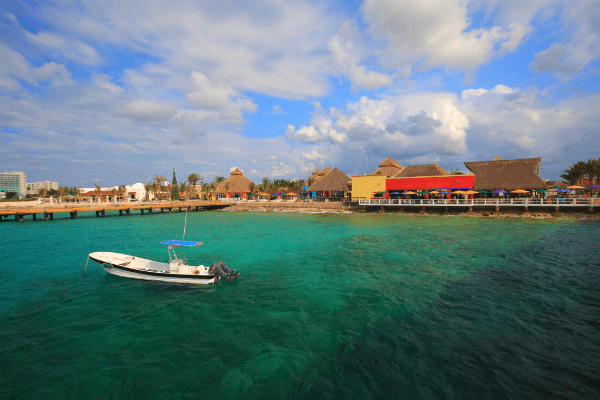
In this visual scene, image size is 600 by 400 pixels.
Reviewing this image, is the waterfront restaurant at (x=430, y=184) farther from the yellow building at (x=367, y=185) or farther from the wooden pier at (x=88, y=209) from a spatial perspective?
the wooden pier at (x=88, y=209)

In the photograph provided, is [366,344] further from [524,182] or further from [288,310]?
[524,182]

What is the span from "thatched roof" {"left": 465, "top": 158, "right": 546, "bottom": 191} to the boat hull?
4703 cm

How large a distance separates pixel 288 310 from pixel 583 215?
43.5 metres

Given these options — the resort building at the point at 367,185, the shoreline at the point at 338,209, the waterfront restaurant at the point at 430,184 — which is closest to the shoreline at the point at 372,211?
the shoreline at the point at 338,209

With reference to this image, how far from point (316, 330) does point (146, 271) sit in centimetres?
920

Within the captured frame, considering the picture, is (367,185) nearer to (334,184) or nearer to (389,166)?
(334,184)

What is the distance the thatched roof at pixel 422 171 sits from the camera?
52125mm

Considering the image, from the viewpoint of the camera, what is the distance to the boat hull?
13.1m

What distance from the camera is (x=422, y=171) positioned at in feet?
173

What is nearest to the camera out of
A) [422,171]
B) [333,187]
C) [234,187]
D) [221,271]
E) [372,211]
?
[221,271]

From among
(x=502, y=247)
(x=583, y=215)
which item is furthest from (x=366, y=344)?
(x=583, y=215)

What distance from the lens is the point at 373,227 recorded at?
31453 millimetres

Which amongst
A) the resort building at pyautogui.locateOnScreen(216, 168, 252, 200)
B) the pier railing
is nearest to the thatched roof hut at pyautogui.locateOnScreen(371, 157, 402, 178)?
the pier railing

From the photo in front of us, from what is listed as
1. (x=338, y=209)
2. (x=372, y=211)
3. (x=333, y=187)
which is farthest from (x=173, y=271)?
(x=333, y=187)
